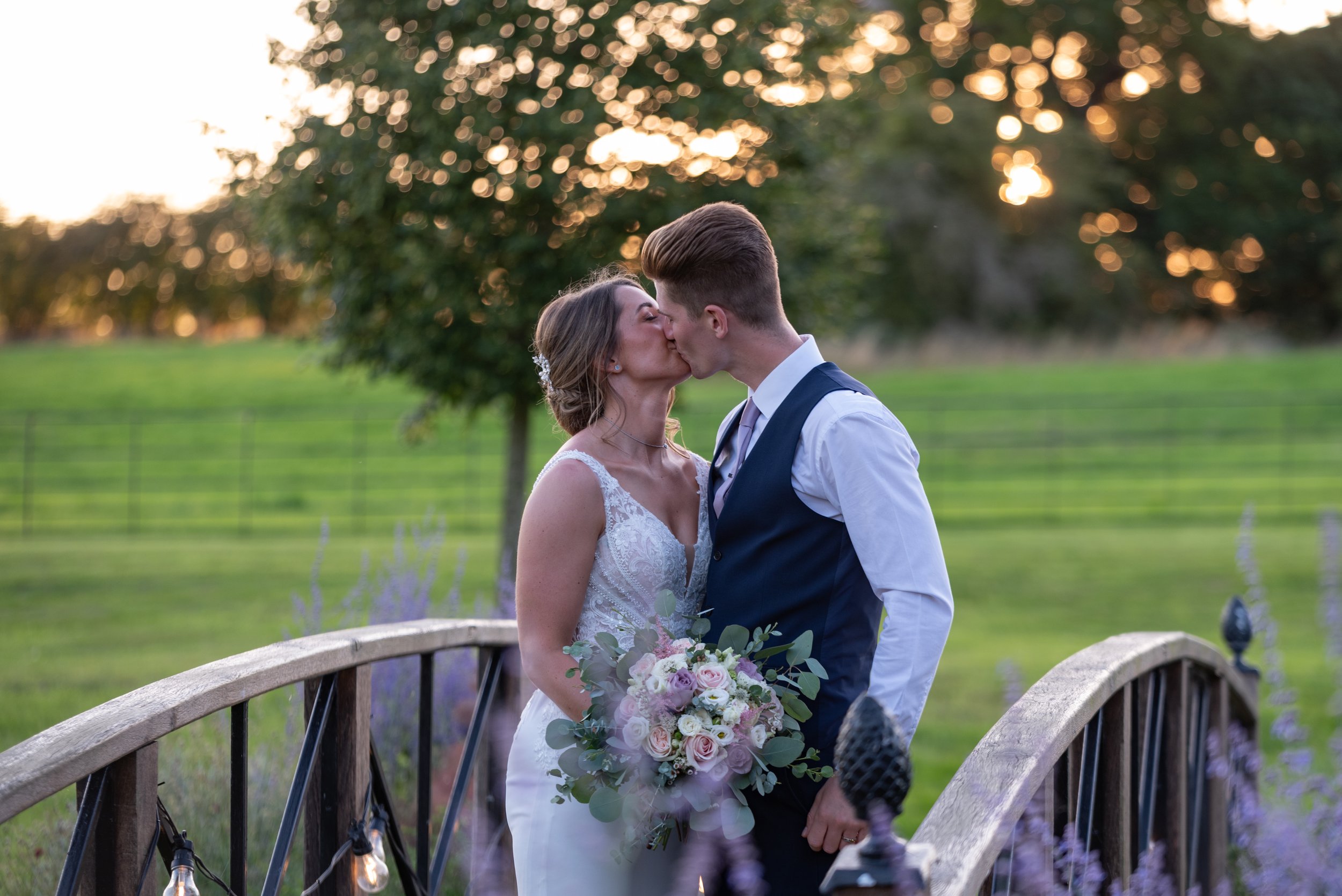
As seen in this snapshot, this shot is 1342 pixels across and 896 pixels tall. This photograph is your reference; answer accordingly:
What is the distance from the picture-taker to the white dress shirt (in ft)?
7.72

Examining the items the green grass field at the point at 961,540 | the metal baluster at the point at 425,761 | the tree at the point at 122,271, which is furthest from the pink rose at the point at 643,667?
the tree at the point at 122,271

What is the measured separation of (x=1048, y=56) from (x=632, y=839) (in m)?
39.2

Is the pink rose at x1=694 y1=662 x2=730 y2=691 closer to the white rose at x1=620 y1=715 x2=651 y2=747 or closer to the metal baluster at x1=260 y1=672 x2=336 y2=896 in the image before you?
the white rose at x1=620 y1=715 x2=651 y2=747

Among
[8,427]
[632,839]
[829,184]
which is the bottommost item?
[8,427]

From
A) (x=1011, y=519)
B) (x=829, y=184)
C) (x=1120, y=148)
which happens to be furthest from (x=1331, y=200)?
(x=829, y=184)

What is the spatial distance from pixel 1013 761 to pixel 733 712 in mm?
517

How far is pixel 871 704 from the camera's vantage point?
145 centimetres

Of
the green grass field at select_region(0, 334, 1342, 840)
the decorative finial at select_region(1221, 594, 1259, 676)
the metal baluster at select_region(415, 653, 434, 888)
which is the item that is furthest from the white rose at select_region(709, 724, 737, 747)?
the green grass field at select_region(0, 334, 1342, 840)

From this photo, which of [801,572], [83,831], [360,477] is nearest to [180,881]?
[83,831]

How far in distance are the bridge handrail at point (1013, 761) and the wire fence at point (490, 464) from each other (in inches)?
A: 555

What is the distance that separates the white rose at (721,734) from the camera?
2.25 m

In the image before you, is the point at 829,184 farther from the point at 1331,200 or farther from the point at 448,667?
the point at 1331,200

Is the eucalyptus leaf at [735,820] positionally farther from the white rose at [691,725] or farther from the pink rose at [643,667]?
the pink rose at [643,667]

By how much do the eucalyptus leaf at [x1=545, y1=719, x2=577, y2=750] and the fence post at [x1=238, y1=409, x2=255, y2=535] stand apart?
1571 centimetres
